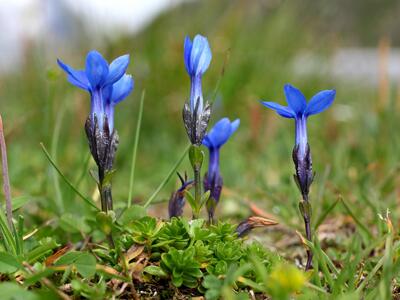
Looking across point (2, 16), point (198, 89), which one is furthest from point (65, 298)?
point (2, 16)

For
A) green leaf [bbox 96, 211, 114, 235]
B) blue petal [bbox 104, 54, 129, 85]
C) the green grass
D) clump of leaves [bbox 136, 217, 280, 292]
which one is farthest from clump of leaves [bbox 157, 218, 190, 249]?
blue petal [bbox 104, 54, 129, 85]

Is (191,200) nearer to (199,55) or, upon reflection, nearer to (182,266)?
(182,266)

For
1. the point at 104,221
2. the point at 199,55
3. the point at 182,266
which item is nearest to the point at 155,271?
the point at 182,266

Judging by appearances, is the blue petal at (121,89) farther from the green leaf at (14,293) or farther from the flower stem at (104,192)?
the green leaf at (14,293)

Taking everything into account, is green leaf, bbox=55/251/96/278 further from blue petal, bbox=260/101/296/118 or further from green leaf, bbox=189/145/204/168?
blue petal, bbox=260/101/296/118

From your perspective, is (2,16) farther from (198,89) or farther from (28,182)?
(198,89)

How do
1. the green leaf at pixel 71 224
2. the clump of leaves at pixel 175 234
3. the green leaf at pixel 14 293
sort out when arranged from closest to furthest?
the green leaf at pixel 14 293, the clump of leaves at pixel 175 234, the green leaf at pixel 71 224

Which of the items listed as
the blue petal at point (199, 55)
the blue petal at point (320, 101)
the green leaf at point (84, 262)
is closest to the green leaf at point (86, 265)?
the green leaf at point (84, 262)
